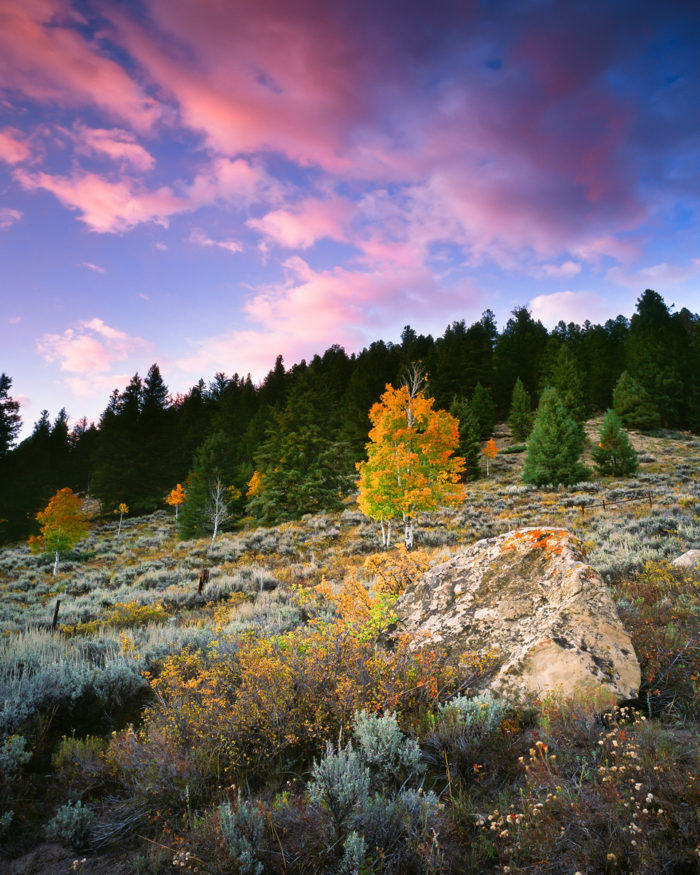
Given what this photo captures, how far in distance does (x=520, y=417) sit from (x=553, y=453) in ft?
58.5

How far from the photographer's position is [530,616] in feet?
15.9

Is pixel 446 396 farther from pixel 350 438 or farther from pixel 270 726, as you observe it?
pixel 270 726

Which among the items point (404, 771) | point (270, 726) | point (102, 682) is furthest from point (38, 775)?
point (404, 771)

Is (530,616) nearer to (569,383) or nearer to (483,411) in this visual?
(483,411)

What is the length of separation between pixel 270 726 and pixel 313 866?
160cm

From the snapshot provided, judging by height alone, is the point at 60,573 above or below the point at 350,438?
below

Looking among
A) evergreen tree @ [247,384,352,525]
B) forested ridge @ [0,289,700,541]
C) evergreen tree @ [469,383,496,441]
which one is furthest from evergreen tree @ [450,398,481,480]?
evergreen tree @ [247,384,352,525]

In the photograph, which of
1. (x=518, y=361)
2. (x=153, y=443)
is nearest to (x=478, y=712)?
(x=153, y=443)

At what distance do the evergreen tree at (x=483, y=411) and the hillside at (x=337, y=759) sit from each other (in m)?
42.0

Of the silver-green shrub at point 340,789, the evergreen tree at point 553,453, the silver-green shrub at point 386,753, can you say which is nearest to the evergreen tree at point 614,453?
the evergreen tree at point 553,453

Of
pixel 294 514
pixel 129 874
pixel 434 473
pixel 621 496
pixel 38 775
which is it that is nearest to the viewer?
pixel 129 874

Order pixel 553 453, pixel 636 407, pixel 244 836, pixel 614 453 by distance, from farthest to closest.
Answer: pixel 636 407 < pixel 614 453 < pixel 553 453 < pixel 244 836

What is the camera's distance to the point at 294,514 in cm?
2991

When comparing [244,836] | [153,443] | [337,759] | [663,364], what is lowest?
[244,836]
